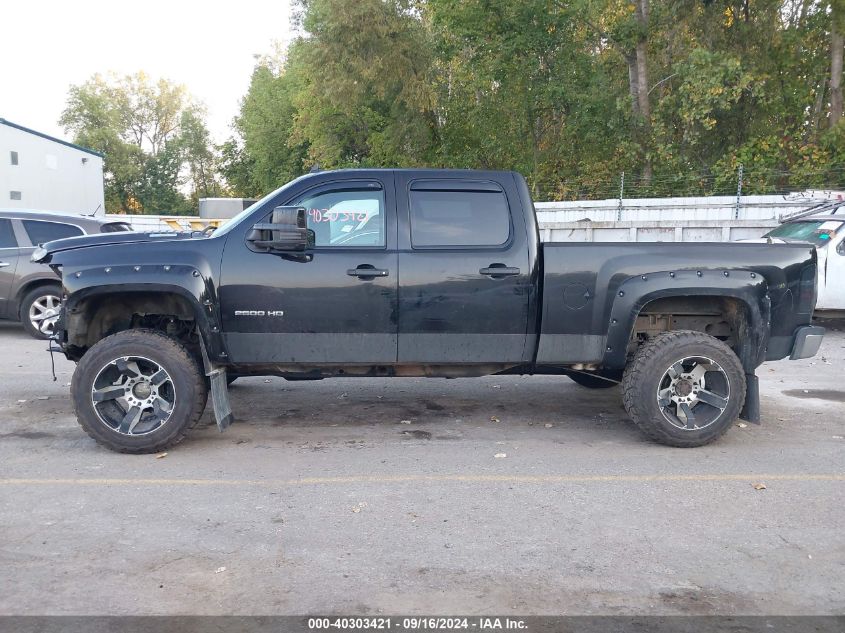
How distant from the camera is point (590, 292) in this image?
5.55 meters

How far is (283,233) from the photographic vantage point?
5234 millimetres

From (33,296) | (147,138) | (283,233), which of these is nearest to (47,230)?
(33,296)

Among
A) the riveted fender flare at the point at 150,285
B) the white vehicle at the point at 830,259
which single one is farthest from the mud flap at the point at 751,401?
the white vehicle at the point at 830,259

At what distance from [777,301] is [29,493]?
542cm

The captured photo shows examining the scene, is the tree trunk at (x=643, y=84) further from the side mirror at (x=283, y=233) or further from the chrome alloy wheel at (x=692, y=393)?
the side mirror at (x=283, y=233)

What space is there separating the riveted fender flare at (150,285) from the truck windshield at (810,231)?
8585 millimetres

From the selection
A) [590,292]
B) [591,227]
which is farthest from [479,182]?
[591,227]

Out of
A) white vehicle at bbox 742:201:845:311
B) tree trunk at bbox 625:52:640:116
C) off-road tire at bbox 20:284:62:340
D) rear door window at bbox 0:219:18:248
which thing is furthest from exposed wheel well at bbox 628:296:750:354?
tree trunk at bbox 625:52:640:116

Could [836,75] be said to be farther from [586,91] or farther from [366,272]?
[366,272]

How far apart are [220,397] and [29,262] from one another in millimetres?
6330

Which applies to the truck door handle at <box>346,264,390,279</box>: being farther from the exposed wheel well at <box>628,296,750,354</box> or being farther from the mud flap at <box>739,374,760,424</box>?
the mud flap at <box>739,374,760,424</box>

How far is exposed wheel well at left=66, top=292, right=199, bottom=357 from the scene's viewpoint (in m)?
5.51

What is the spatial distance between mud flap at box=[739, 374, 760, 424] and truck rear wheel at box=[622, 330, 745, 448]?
11.8 inches

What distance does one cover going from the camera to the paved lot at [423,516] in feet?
11.4
